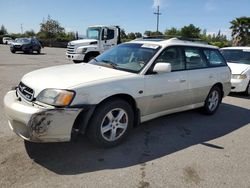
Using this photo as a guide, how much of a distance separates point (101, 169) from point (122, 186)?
444 mm

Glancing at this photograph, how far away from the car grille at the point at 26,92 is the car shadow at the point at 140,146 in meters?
0.76

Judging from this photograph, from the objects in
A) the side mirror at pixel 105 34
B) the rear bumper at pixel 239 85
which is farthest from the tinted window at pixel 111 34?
the rear bumper at pixel 239 85

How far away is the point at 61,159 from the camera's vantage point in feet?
11.5

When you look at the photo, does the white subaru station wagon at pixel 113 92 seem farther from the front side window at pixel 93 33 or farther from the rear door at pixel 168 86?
the front side window at pixel 93 33

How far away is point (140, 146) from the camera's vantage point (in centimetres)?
407

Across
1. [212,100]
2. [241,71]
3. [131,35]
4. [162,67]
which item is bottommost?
[212,100]

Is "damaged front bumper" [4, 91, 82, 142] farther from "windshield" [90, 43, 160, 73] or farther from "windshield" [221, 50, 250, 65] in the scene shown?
"windshield" [221, 50, 250, 65]

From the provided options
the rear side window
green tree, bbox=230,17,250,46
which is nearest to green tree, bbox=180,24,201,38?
green tree, bbox=230,17,250,46

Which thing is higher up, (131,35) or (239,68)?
(131,35)

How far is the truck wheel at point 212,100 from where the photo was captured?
586cm

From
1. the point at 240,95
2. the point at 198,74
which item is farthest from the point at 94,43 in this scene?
the point at 198,74

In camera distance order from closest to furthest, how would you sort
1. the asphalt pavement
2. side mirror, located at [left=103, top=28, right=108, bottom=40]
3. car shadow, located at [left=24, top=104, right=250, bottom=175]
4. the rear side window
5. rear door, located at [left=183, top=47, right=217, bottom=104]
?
1. the asphalt pavement
2. car shadow, located at [left=24, top=104, right=250, bottom=175]
3. rear door, located at [left=183, top=47, right=217, bottom=104]
4. the rear side window
5. side mirror, located at [left=103, top=28, right=108, bottom=40]

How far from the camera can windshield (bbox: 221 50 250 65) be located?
29.3ft

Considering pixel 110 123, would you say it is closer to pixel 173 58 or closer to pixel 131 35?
pixel 173 58
